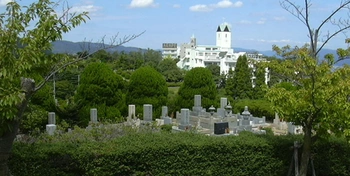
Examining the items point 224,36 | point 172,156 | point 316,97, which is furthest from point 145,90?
point 224,36

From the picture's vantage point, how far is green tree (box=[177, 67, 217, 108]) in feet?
92.7

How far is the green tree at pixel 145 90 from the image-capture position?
83.7 ft

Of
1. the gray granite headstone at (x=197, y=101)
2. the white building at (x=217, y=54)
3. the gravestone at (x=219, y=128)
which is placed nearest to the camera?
the gravestone at (x=219, y=128)

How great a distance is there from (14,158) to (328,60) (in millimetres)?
7374

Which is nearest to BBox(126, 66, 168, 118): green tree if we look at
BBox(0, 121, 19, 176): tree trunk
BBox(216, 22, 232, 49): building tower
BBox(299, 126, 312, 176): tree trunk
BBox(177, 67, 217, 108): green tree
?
BBox(177, 67, 217, 108): green tree

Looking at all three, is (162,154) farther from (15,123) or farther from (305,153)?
(15,123)

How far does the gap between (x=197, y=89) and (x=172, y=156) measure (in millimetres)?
19099

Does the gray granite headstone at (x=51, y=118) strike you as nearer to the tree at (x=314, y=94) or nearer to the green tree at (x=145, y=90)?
the green tree at (x=145, y=90)

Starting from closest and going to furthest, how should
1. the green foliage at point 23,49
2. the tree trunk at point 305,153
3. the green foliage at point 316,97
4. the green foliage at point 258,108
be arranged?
the green foliage at point 23,49 → the green foliage at point 316,97 → the tree trunk at point 305,153 → the green foliage at point 258,108

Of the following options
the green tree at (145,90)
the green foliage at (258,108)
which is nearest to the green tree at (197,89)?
the green foliage at (258,108)

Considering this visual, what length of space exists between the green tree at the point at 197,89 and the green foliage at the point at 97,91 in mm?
6010

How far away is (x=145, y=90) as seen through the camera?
83.8ft

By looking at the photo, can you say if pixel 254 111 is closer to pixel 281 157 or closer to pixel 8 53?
pixel 281 157

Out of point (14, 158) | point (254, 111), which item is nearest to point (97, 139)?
point (14, 158)
